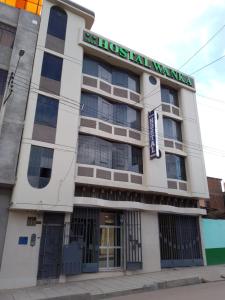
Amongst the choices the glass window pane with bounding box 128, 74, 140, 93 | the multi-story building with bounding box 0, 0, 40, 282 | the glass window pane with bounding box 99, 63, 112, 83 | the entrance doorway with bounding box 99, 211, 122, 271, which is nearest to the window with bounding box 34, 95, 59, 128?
the multi-story building with bounding box 0, 0, 40, 282

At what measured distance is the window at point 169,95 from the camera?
66.0ft

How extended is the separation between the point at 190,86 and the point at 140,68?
540 centimetres

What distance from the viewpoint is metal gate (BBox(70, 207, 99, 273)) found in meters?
13.1

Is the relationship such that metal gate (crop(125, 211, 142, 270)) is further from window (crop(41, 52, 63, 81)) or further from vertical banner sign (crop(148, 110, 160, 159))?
window (crop(41, 52, 63, 81))

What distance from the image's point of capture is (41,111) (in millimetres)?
13664

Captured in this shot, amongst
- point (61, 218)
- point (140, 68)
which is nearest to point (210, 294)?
point (61, 218)

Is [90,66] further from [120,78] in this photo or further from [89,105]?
[89,105]

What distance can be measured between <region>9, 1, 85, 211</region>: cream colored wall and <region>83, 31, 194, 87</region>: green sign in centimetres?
114

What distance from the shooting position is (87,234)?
13586 mm

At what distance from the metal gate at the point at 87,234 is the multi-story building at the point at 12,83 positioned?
3511mm

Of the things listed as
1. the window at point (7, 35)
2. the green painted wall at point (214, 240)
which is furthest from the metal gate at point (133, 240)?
the window at point (7, 35)

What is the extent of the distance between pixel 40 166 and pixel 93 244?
16.6ft

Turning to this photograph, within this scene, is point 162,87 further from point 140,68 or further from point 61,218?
point 61,218

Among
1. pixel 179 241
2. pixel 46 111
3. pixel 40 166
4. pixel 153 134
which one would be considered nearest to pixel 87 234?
pixel 40 166
